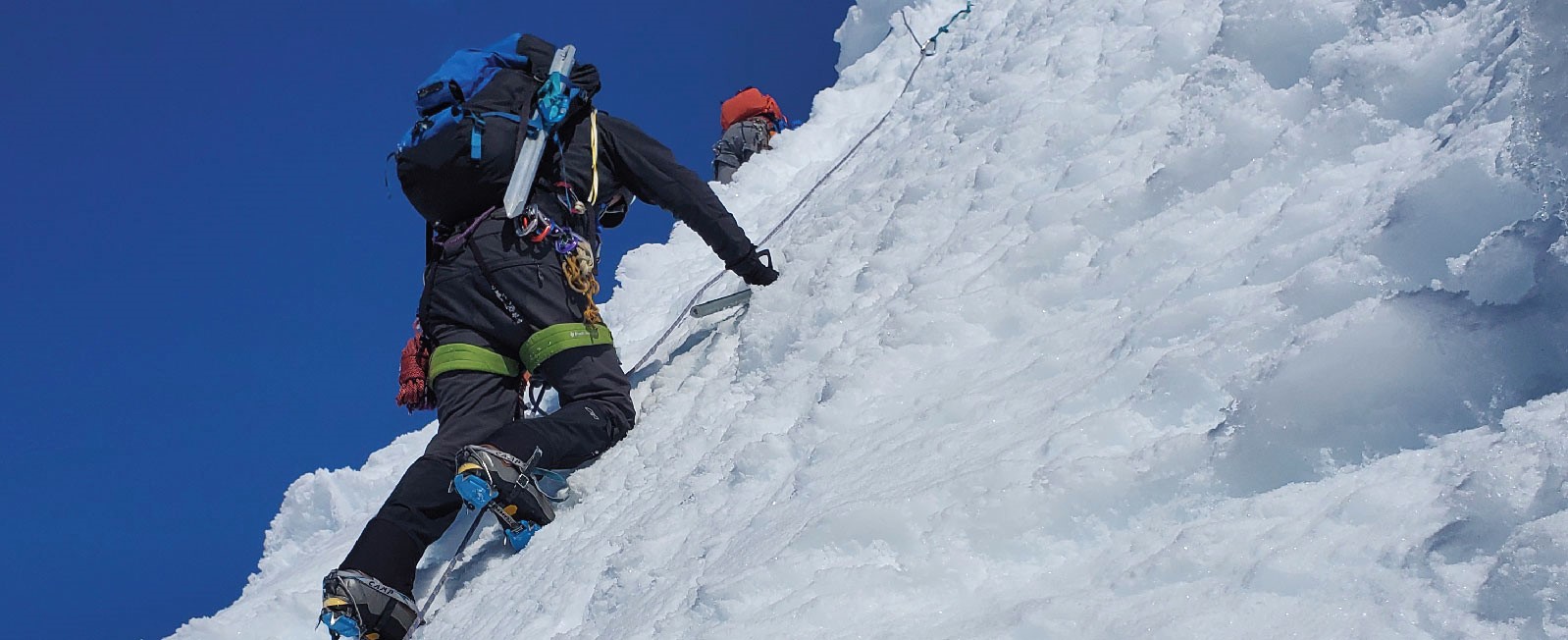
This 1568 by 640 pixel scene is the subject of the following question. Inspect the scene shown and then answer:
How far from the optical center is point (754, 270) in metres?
4.21

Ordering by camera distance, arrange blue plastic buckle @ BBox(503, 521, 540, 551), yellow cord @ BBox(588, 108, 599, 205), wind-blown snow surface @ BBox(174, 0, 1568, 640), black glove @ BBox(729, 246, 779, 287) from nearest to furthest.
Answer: wind-blown snow surface @ BBox(174, 0, 1568, 640) < blue plastic buckle @ BBox(503, 521, 540, 551) < yellow cord @ BBox(588, 108, 599, 205) < black glove @ BBox(729, 246, 779, 287)

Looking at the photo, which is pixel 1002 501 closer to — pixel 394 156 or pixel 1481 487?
pixel 1481 487

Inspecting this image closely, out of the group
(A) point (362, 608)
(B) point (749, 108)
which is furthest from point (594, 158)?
(B) point (749, 108)

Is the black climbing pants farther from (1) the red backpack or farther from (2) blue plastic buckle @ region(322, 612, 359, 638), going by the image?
(1) the red backpack

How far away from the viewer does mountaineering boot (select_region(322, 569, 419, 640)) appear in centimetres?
283

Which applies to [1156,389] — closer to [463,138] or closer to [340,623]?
[340,623]

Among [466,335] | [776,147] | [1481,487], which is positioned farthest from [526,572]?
[776,147]

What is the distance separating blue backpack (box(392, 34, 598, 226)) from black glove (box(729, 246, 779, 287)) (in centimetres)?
89

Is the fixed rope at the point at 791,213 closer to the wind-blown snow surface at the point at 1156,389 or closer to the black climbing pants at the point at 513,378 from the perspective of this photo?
the wind-blown snow surface at the point at 1156,389

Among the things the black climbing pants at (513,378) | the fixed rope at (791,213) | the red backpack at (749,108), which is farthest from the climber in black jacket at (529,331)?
the red backpack at (749,108)

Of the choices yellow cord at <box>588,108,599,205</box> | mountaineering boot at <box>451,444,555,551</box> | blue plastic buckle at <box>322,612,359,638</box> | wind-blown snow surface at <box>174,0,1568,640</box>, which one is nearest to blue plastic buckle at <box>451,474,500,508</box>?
mountaineering boot at <box>451,444,555,551</box>

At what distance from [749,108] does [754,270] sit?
640cm

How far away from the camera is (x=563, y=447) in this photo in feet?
11.0

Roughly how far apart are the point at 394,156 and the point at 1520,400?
11.0 feet
